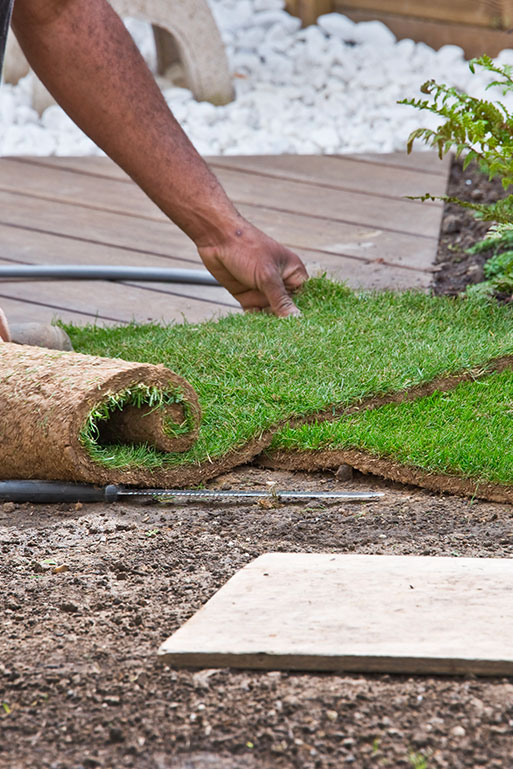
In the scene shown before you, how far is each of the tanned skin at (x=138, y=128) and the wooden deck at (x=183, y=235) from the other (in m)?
0.27

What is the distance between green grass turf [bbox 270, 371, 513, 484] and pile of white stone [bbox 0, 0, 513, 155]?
8.46 ft

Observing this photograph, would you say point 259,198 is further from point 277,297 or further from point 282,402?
point 282,402

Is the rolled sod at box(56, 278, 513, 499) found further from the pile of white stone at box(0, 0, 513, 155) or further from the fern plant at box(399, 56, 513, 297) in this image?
the pile of white stone at box(0, 0, 513, 155)

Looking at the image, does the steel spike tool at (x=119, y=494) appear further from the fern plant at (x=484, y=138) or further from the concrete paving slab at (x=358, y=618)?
the fern plant at (x=484, y=138)

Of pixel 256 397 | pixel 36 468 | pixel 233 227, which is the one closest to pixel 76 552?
pixel 36 468

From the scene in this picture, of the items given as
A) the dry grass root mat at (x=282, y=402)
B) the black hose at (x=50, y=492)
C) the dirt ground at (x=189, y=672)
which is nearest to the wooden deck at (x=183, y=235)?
the dry grass root mat at (x=282, y=402)

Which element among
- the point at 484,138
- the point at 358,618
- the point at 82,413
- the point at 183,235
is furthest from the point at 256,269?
the point at 358,618

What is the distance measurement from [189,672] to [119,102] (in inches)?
84.0

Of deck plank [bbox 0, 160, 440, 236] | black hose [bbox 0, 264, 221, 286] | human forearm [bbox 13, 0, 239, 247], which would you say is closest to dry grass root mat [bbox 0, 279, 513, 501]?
human forearm [bbox 13, 0, 239, 247]

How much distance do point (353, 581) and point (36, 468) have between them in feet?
2.66

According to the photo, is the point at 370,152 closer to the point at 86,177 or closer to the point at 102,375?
the point at 86,177

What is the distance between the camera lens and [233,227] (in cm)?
321

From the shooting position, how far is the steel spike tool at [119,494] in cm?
213

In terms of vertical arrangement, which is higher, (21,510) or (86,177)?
(86,177)
